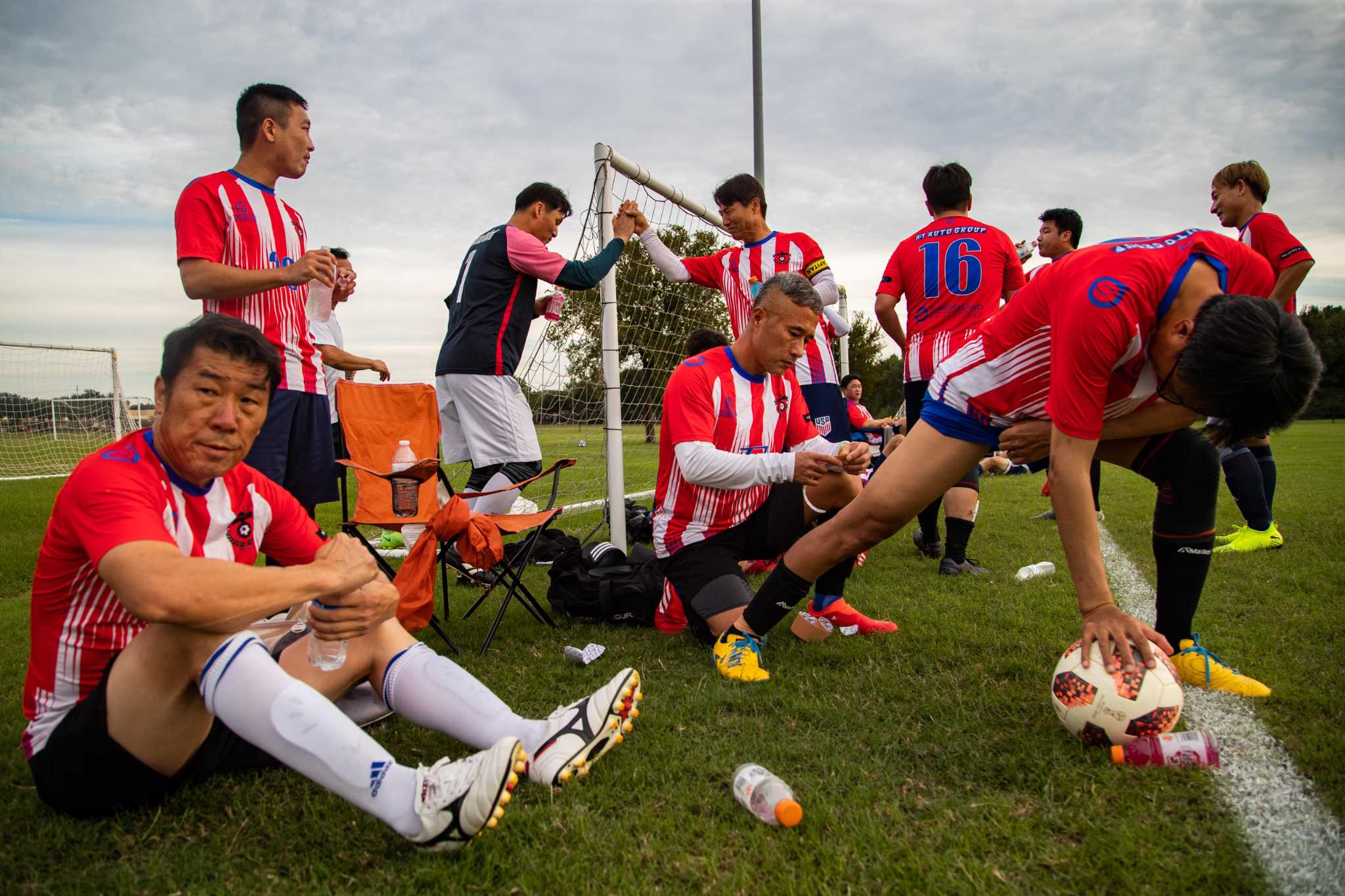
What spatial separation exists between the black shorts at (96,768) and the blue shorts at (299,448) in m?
1.21

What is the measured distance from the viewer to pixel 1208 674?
2.54m

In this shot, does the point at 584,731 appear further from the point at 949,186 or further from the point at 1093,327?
the point at 949,186

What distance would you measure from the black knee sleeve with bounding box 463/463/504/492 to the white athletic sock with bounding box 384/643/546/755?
251cm

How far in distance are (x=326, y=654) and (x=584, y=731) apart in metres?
0.70

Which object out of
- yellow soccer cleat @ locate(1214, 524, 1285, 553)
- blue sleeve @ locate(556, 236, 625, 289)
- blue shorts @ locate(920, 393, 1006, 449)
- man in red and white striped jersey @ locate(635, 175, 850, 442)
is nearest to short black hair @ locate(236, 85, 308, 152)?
blue sleeve @ locate(556, 236, 625, 289)

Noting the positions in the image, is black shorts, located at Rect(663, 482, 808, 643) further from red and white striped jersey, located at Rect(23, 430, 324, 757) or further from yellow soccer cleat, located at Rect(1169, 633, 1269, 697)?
red and white striped jersey, located at Rect(23, 430, 324, 757)

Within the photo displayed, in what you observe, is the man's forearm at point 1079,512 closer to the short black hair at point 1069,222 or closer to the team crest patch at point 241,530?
the team crest patch at point 241,530

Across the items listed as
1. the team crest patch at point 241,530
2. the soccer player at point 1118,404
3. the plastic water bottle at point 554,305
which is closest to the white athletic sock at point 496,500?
the plastic water bottle at point 554,305

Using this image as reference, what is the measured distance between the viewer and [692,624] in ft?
11.1

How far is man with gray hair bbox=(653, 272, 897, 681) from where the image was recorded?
3143 millimetres

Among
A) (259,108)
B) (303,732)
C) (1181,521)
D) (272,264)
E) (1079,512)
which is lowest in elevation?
(303,732)

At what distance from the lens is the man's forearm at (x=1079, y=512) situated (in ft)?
6.91

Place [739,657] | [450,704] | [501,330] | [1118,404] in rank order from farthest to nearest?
[501,330] → [739,657] → [1118,404] → [450,704]

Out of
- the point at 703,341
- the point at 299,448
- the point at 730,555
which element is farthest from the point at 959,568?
the point at 299,448
